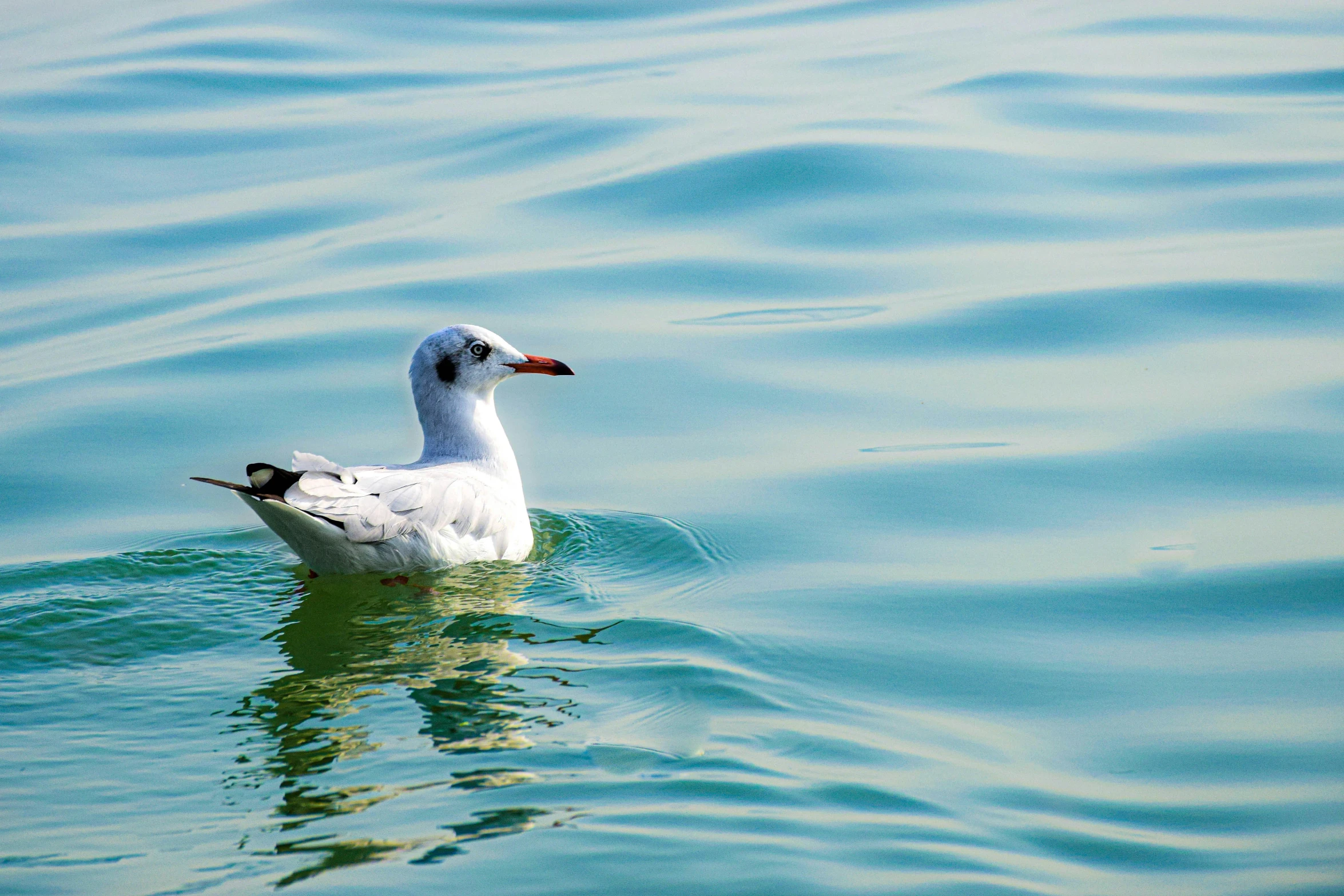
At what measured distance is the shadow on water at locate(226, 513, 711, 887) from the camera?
506 centimetres

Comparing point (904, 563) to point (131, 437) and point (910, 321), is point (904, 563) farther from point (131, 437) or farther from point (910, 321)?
point (131, 437)

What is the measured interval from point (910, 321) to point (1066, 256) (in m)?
1.68

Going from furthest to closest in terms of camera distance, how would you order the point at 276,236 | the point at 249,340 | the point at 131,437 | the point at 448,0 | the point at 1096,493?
the point at 448,0, the point at 276,236, the point at 249,340, the point at 131,437, the point at 1096,493

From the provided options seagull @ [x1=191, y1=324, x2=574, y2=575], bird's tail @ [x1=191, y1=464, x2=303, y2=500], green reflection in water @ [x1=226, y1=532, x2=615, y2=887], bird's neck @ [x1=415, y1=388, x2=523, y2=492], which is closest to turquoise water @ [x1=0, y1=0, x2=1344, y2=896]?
green reflection in water @ [x1=226, y1=532, x2=615, y2=887]

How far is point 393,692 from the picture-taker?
19.8ft

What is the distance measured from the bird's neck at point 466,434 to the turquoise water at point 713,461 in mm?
457

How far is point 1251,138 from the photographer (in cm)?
1431

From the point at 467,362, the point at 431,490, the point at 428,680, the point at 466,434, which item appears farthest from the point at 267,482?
the point at 467,362

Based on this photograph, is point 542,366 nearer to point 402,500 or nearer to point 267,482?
point 402,500

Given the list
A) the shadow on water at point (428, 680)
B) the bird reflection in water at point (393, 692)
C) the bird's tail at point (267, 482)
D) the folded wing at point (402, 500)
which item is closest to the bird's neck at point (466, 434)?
the folded wing at point (402, 500)

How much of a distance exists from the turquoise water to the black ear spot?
875 mm

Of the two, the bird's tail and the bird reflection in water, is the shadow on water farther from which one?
the bird's tail

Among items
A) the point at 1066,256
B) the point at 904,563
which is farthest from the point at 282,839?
the point at 1066,256

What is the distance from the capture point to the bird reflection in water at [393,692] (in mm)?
5027
